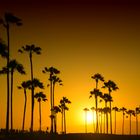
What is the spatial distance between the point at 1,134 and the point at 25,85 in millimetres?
20913

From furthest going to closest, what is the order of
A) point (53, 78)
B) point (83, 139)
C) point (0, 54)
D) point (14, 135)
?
point (53, 78) < point (83, 139) < point (14, 135) < point (0, 54)

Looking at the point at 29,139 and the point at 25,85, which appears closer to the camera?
the point at 29,139

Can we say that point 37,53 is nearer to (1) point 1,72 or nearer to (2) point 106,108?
(1) point 1,72

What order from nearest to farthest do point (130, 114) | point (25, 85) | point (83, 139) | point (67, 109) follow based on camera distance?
point (83, 139)
point (25, 85)
point (67, 109)
point (130, 114)

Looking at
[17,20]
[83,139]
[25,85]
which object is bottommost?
[83,139]

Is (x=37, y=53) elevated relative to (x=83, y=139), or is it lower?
elevated

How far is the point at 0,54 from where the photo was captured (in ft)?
215

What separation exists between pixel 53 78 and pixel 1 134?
3410cm

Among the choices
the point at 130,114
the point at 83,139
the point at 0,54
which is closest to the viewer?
the point at 0,54

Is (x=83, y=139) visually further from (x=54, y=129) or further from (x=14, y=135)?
(x=54, y=129)

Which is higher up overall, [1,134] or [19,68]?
[19,68]

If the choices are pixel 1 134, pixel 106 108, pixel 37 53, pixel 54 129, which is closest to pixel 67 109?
pixel 106 108

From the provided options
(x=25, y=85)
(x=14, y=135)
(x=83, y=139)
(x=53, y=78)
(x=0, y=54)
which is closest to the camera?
(x=0, y=54)

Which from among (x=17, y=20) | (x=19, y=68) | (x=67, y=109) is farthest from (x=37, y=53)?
(x=67, y=109)
